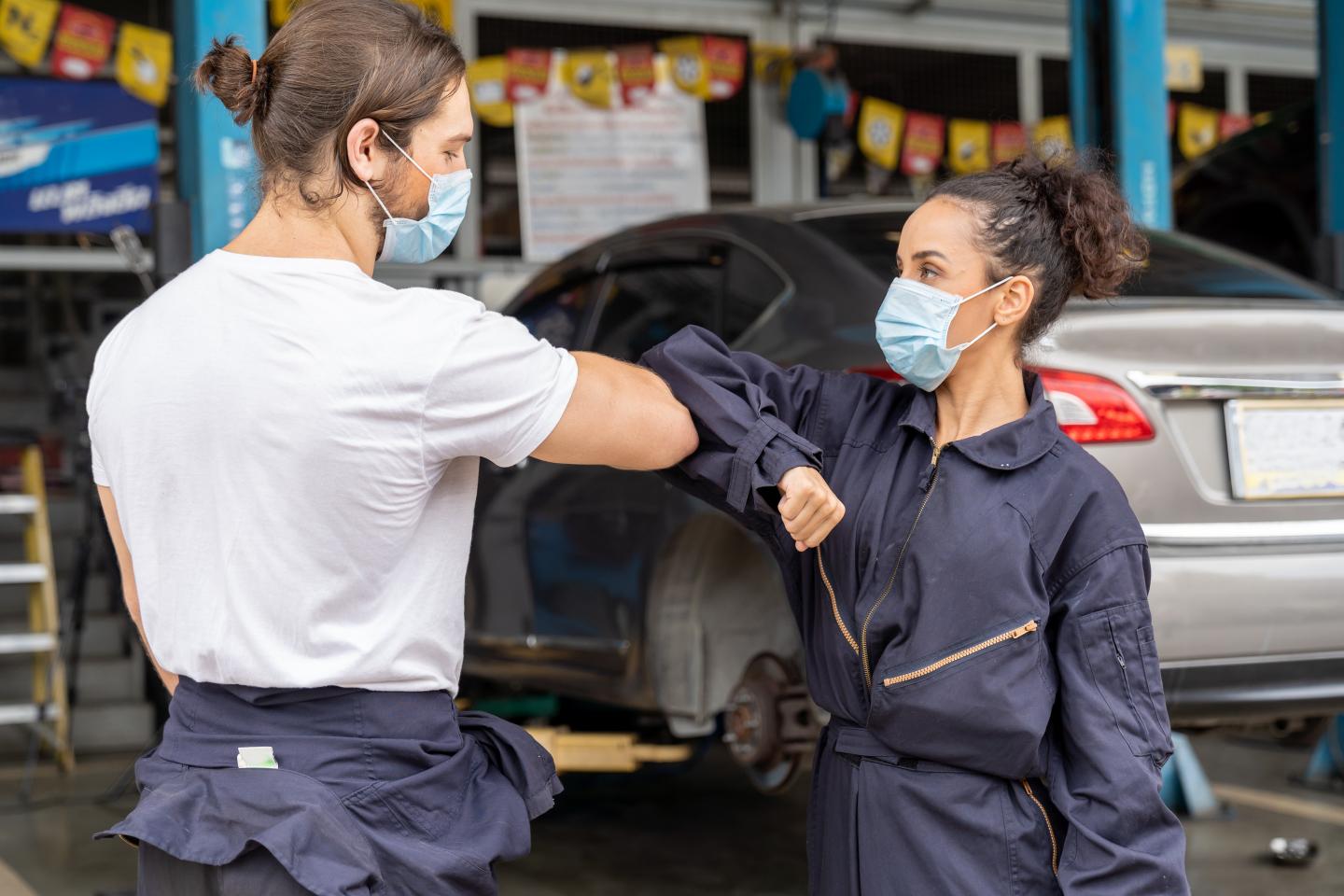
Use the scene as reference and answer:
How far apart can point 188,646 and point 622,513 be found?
2.39m

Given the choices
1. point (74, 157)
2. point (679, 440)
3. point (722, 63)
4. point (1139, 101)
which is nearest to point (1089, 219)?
point (679, 440)

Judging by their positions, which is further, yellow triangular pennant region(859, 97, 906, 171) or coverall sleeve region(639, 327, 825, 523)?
yellow triangular pennant region(859, 97, 906, 171)

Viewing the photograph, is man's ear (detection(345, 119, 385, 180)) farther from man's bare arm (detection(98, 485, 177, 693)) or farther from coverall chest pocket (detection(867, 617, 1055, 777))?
coverall chest pocket (detection(867, 617, 1055, 777))

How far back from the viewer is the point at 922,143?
988 centimetres

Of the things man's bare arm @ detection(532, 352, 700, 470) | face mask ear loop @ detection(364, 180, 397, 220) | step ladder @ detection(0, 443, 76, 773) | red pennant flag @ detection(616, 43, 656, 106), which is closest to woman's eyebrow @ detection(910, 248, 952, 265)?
man's bare arm @ detection(532, 352, 700, 470)

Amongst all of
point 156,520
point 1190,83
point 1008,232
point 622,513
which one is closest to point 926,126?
point 1190,83

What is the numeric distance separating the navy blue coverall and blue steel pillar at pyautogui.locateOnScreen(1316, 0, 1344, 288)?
423 centimetres

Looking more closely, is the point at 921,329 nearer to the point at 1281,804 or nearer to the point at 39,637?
the point at 1281,804

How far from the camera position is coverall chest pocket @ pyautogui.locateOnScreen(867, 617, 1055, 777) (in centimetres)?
185

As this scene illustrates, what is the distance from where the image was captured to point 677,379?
2002 mm

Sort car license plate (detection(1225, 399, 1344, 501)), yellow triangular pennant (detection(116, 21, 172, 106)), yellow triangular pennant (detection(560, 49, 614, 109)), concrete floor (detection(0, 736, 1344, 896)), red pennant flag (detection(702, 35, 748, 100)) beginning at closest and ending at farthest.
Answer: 1. car license plate (detection(1225, 399, 1344, 501))
2. concrete floor (detection(0, 736, 1344, 896))
3. yellow triangular pennant (detection(116, 21, 172, 106))
4. yellow triangular pennant (detection(560, 49, 614, 109))
5. red pennant flag (detection(702, 35, 748, 100))

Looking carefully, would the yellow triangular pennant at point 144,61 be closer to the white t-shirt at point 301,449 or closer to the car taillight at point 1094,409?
the car taillight at point 1094,409

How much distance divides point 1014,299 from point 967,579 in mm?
451

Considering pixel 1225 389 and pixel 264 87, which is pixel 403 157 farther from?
pixel 1225 389
